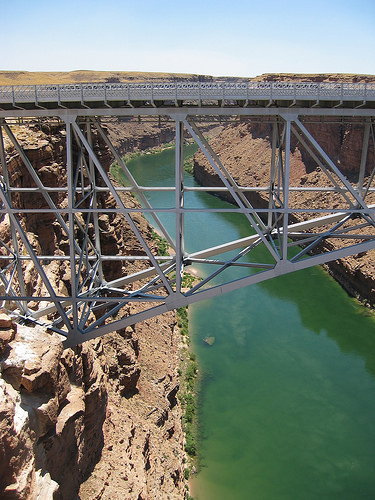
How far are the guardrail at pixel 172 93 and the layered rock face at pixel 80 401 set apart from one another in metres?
3.72

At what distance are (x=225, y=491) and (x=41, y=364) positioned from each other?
9393mm

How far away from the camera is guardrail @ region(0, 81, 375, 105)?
1253cm

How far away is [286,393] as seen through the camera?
20.6 metres

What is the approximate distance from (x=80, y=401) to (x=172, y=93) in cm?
762

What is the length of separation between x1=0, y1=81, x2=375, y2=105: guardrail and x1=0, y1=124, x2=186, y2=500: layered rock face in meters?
3.72

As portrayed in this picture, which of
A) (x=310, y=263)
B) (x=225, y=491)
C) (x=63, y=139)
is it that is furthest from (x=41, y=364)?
(x=63, y=139)

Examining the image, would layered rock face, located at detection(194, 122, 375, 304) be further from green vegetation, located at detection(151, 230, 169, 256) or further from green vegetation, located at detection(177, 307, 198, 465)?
green vegetation, located at detection(177, 307, 198, 465)

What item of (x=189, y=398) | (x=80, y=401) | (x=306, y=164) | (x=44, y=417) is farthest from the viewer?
(x=306, y=164)

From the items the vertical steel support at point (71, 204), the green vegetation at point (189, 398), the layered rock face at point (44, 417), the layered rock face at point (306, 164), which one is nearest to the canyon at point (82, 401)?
the layered rock face at point (44, 417)

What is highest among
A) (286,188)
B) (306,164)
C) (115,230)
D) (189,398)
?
(286,188)

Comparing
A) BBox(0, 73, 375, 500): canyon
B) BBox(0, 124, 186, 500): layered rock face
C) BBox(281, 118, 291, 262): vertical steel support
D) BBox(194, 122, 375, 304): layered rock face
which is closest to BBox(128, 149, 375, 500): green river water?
BBox(194, 122, 375, 304): layered rock face

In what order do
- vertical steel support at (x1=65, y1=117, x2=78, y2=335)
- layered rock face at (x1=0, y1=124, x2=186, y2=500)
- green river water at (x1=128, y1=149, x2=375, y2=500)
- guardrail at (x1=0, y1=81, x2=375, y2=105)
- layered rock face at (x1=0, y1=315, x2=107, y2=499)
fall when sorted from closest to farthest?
layered rock face at (x1=0, y1=315, x2=107, y2=499)
layered rock face at (x1=0, y1=124, x2=186, y2=500)
vertical steel support at (x1=65, y1=117, x2=78, y2=335)
guardrail at (x1=0, y1=81, x2=375, y2=105)
green river water at (x1=128, y1=149, x2=375, y2=500)

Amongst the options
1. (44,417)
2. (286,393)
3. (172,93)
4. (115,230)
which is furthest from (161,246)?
(44,417)

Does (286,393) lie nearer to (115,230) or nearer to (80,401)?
(115,230)
